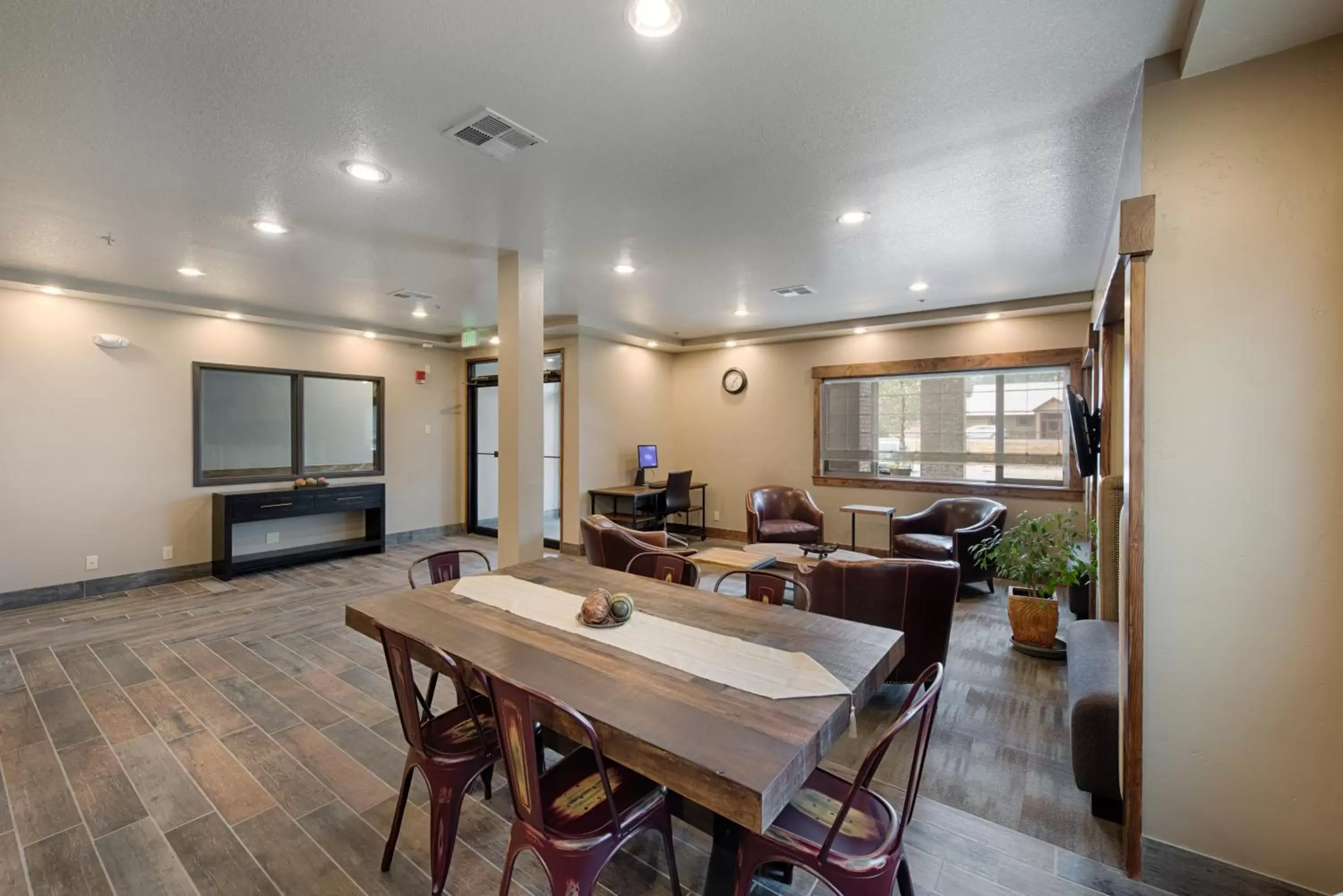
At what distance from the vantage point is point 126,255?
4.01m

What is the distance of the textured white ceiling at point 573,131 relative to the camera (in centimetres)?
176

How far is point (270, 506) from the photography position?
5.69 m

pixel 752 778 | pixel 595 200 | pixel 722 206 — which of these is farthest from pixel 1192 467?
pixel 595 200

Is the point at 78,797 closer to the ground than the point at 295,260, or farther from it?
closer to the ground

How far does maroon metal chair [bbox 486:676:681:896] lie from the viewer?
136 cm

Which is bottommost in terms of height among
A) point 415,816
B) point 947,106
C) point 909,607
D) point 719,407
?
point 415,816

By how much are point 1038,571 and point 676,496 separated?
4014 mm

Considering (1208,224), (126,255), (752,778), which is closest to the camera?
(752,778)

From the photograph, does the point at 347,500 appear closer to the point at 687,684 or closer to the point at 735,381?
the point at 735,381

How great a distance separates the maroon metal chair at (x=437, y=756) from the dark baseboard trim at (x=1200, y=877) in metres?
2.10

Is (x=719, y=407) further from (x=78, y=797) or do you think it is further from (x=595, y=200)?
(x=78, y=797)

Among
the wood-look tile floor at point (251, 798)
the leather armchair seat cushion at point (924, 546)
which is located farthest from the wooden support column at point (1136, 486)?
the leather armchair seat cushion at point (924, 546)

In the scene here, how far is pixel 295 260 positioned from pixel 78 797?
3.33 meters

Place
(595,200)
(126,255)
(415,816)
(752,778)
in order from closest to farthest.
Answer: (752,778) < (415,816) < (595,200) < (126,255)
